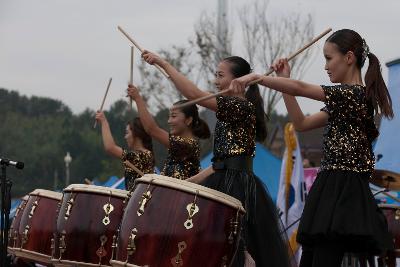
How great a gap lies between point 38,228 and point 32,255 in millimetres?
247

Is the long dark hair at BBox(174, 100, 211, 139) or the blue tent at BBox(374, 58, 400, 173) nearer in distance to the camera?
the long dark hair at BBox(174, 100, 211, 139)

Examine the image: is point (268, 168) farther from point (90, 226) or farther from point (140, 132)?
point (90, 226)

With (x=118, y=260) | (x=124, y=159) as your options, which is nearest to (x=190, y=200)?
(x=118, y=260)

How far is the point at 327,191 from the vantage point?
5129 millimetres

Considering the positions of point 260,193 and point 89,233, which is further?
point 89,233

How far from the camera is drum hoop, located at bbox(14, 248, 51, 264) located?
834cm

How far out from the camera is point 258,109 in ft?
23.1

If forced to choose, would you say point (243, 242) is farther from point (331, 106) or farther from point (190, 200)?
point (331, 106)

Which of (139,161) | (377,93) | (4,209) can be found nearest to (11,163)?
(4,209)

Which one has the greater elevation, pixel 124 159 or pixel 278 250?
pixel 124 159

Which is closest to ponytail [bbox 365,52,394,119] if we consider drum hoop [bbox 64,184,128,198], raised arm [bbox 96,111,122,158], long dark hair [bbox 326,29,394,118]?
long dark hair [bbox 326,29,394,118]

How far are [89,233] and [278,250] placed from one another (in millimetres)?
1632

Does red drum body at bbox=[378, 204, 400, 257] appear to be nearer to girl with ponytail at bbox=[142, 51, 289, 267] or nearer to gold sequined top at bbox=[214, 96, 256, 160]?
girl with ponytail at bbox=[142, 51, 289, 267]

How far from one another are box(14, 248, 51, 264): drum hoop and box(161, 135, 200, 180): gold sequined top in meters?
1.31
